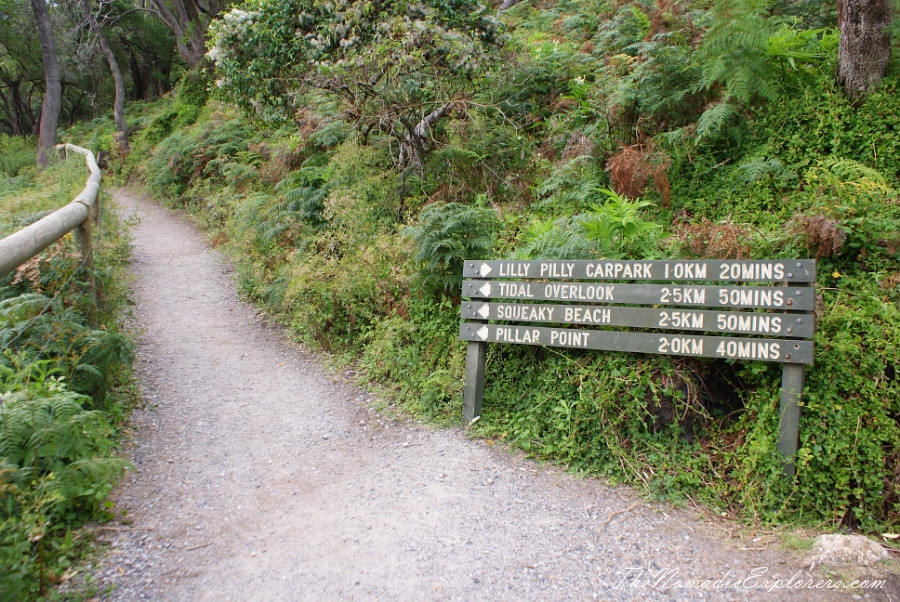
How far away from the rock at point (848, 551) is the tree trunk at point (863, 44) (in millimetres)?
5167

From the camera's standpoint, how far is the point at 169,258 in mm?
10875

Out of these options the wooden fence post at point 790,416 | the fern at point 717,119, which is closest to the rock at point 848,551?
the wooden fence post at point 790,416

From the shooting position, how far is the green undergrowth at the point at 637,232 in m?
4.16

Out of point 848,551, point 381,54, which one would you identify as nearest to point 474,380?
point 848,551

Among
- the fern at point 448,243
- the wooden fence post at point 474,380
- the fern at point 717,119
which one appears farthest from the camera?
the fern at point 717,119

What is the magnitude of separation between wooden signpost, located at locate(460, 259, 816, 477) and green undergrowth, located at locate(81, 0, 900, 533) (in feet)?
0.72

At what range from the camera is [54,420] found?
3326 mm

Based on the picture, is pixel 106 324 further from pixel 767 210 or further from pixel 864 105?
pixel 864 105

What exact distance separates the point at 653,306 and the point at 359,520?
111 inches

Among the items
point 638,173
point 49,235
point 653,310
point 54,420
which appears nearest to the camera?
point 54,420

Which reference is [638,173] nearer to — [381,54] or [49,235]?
[381,54]

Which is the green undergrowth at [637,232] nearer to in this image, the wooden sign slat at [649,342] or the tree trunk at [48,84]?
the wooden sign slat at [649,342]

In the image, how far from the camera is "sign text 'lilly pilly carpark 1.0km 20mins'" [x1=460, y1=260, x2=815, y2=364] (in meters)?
4.12

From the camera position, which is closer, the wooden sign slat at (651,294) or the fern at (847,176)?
the wooden sign slat at (651,294)
